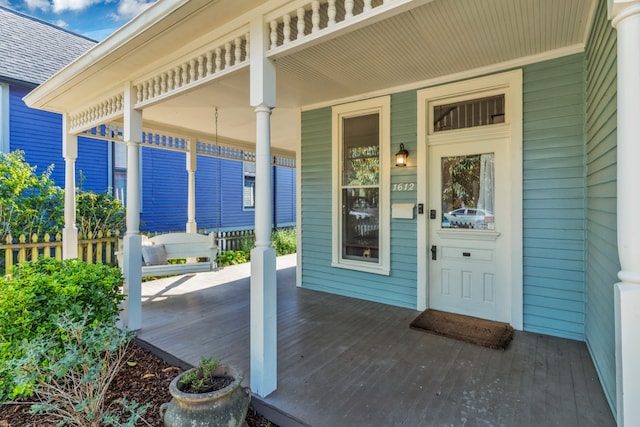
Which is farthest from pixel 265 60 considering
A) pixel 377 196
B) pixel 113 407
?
pixel 113 407

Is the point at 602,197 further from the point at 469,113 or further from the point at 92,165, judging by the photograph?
the point at 92,165

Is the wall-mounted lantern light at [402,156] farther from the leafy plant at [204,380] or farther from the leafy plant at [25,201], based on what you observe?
the leafy plant at [25,201]

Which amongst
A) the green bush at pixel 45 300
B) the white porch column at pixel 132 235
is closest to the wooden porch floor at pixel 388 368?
the white porch column at pixel 132 235

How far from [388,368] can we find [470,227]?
1.90 m

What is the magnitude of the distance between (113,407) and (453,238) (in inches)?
138

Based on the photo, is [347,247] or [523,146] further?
[347,247]

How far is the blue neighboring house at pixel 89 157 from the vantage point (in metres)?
6.32

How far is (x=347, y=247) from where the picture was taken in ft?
14.9

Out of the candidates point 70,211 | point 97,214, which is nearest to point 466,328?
point 70,211

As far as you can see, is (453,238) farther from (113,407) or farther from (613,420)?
(113,407)

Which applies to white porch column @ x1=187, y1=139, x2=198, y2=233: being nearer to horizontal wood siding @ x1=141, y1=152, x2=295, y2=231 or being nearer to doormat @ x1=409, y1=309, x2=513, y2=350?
horizontal wood siding @ x1=141, y1=152, x2=295, y2=231

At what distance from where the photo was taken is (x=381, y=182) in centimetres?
415

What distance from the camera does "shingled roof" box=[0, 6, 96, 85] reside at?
21.0ft

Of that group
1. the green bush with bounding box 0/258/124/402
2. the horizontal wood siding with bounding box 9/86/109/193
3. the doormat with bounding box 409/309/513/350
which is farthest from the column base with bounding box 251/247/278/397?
the horizontal wood siding with bounding box 9/86/109/193
